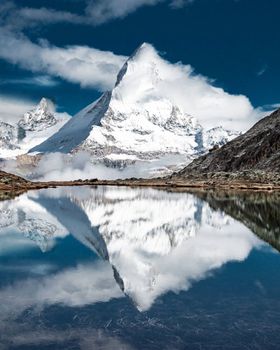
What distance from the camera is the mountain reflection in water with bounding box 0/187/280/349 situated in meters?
33.4

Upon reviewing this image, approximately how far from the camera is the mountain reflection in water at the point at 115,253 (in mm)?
33406

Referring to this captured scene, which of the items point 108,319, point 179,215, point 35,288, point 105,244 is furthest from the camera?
point 179,215

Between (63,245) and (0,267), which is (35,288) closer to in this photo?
(0,267)

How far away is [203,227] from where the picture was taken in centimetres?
6969

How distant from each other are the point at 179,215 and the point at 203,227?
17358 mm

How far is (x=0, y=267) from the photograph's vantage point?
4359 cm

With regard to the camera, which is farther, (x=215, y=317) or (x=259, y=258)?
(x=259, y=258)

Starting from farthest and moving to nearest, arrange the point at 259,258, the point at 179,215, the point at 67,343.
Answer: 1. the point at 179,215
2. the point at 259,258
3. the point at 67,343

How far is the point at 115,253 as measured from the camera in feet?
163

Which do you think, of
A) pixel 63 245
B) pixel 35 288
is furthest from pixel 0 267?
pixel 63 245

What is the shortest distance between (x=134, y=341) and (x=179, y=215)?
62581 millimetres

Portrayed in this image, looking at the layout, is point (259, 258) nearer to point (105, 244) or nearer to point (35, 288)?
point (105, 244)

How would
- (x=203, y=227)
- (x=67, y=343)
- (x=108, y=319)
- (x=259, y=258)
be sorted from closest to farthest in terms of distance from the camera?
(x=67, y=343) < (x=108, y=319) < (x=259, y=258) < (x=203, y=227)

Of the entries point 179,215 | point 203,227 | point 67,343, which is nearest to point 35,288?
point 67,343
